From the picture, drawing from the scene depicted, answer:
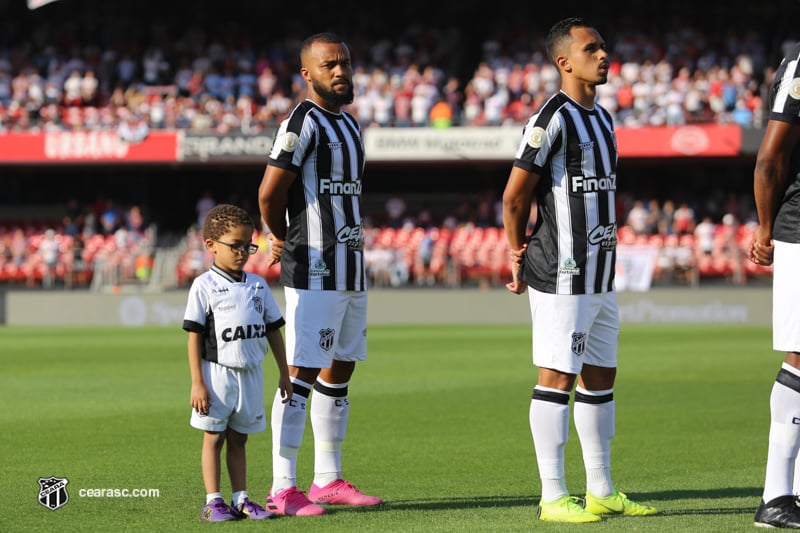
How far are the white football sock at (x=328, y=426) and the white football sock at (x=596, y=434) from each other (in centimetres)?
132

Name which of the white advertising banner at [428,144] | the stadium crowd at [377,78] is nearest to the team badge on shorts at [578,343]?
the stadium crowd at [377,78]

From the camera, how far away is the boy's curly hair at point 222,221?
238 inches

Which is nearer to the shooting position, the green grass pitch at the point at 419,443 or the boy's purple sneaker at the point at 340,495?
the green grass pitch at the point at 419,443

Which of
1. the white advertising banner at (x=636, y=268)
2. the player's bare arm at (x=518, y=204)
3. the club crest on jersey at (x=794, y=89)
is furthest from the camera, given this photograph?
the white advertising banner at (x=636, y=268)

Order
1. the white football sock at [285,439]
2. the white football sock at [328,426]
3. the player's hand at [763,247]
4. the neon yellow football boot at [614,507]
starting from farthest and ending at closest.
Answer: the white football sock at [328,426] < the white football sock at [285,439] < the neon yellow football boot at [614,507] < the player's hand at [763,247]

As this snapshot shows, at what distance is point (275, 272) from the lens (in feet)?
96.0

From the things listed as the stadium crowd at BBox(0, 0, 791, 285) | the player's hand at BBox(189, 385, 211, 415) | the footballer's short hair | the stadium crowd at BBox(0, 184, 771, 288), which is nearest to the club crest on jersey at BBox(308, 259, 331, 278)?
the player's hand at BBox(189, 385, 211, 415)

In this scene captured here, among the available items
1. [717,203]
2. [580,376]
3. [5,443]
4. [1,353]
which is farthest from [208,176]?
[580,376]

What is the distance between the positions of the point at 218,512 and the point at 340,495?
3.02ft

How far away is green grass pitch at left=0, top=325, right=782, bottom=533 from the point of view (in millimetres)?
6164

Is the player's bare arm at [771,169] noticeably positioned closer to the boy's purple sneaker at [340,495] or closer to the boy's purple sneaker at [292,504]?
the boy's purple sneaker at [340,495]

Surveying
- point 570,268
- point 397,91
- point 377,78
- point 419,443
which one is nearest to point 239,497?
point 570,268

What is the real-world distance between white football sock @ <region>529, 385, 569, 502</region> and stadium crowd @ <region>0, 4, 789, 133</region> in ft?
84.1

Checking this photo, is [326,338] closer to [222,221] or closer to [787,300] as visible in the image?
[222,221]
